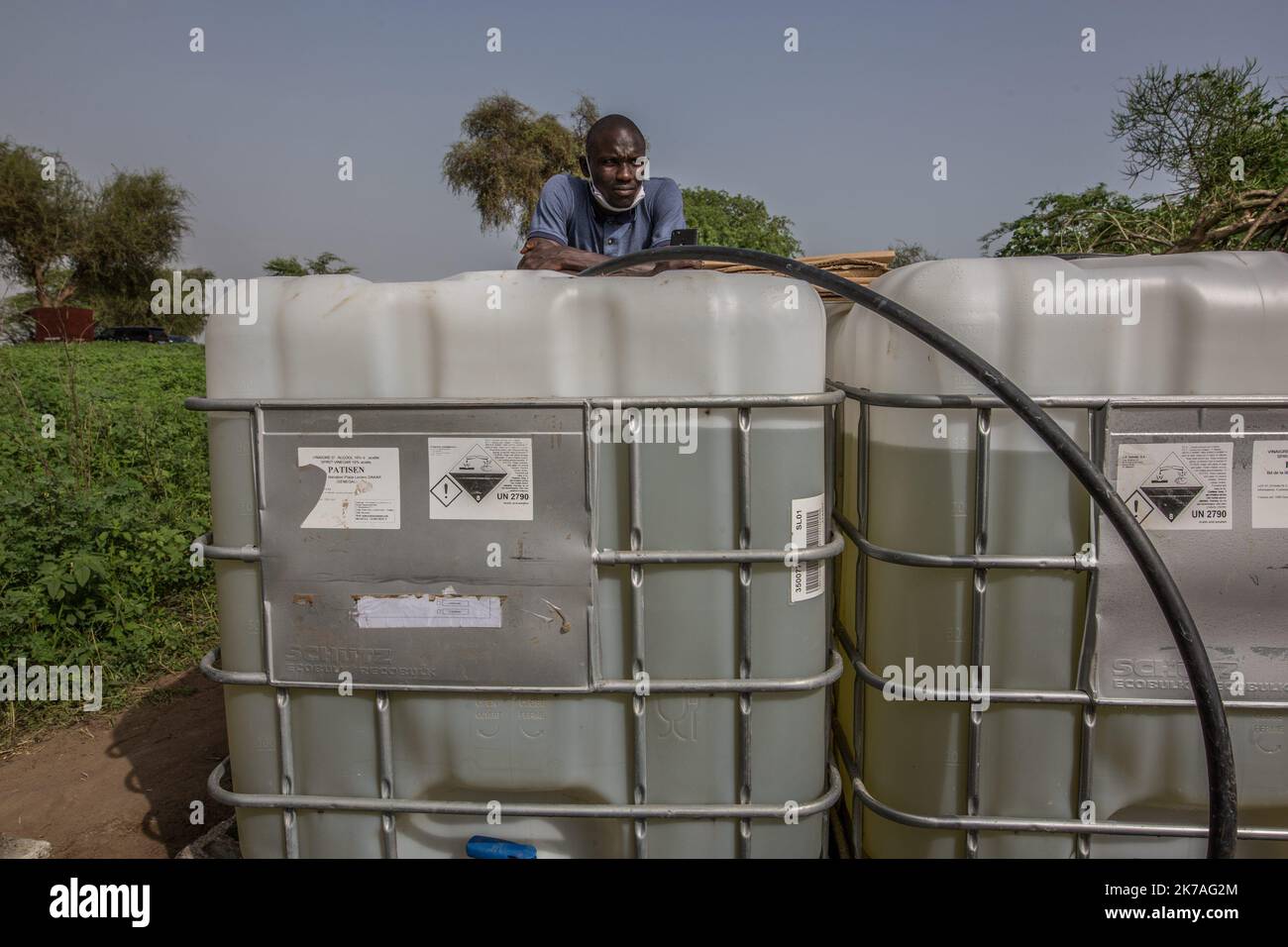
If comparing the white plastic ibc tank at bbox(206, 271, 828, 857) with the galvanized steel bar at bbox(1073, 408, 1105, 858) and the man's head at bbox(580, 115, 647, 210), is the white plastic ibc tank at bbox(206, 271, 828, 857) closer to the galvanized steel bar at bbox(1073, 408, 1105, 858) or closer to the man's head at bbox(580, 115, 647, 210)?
→ the galvanized steel bar at bbox(1073, 408, 1105, 858)

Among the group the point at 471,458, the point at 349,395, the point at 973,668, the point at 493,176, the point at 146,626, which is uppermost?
the point at 493,176

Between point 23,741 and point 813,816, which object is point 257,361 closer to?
point 813,816

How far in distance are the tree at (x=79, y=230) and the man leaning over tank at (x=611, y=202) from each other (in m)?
33.8

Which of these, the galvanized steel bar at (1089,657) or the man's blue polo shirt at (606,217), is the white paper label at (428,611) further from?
the man's blue polo shirt at (606,217)

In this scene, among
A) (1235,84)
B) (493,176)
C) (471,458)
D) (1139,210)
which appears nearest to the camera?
(471,458)

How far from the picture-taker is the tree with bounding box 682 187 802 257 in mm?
17689

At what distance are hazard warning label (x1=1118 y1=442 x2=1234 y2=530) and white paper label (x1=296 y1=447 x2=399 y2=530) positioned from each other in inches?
57.2

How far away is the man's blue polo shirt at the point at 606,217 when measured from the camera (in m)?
3.52

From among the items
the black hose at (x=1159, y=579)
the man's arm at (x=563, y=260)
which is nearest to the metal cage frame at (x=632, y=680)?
the black hose at (x=1159, y=579)

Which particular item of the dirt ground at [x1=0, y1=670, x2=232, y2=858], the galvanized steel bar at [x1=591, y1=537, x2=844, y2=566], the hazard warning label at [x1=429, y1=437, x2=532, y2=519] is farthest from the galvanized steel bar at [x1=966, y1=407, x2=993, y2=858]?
the dirt ground at [x1=0, y1=670, x2=232, y2=858]

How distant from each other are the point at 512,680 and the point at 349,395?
0.68 meters

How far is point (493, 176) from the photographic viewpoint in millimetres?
20094

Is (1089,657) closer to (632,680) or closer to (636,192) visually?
(632,680)

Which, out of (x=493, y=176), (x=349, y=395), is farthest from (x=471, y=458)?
(x=493, y=176)
